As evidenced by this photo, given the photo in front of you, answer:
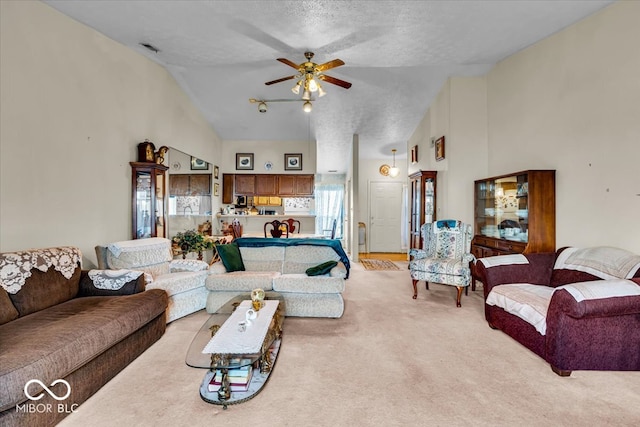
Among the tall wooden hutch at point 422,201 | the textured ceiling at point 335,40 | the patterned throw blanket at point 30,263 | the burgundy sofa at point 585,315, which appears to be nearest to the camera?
the burgundy sofa at point 585,315

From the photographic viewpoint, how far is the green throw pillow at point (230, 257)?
370 centimetres

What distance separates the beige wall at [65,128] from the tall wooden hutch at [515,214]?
4.80m

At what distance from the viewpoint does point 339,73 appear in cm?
491

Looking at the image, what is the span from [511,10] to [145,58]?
4.36 m

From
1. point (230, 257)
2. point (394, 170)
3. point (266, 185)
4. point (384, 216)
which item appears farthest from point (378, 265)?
point (230, 257)

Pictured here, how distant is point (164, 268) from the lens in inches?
147

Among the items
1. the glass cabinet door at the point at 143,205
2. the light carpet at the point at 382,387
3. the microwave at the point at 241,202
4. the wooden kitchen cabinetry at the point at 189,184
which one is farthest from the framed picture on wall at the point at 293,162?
the light carpet at the point at 382,387

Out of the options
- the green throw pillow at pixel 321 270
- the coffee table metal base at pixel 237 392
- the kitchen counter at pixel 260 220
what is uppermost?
the kitchen counter at pixel 260 220

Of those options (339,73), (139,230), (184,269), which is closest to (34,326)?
(184,269)

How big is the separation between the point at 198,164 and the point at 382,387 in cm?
530

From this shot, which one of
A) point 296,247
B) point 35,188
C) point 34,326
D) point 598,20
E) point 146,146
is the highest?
point 598,20

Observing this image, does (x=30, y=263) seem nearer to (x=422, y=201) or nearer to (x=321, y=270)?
(x=321, y=270)

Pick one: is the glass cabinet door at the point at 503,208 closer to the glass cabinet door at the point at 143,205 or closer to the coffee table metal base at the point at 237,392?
the coffee table metal base at the point at 237,392

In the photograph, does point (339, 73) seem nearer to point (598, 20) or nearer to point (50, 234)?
point (598, 20)
